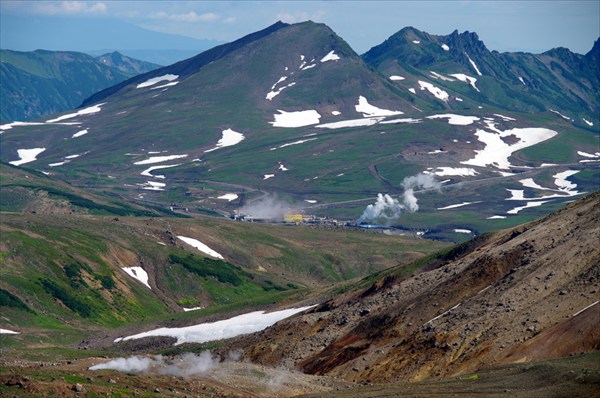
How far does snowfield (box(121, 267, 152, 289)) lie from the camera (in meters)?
141

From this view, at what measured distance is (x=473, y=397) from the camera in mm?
46406

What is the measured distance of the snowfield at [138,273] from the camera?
141 meters

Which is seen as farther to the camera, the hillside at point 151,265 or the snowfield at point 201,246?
the snowfield at point 201,246

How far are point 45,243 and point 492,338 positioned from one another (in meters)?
84.4

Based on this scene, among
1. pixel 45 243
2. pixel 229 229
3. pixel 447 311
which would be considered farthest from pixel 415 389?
pixel 229 229

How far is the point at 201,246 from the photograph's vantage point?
166m

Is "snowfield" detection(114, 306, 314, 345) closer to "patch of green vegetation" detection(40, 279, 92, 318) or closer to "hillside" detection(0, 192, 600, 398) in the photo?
"hillside" detection(0, 192, 600, 398)

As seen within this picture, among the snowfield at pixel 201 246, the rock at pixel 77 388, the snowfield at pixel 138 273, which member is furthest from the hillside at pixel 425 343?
the snowfield at pixel 201 246

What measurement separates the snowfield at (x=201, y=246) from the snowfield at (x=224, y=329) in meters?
63.2

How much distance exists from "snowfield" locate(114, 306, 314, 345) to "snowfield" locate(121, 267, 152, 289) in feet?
133

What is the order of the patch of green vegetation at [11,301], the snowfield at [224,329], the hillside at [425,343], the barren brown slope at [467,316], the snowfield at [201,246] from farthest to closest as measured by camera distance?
the snowfield at [201,246] < the patch of green vegetation at [11,301] < the snowfield at [224,329] < the barren brown slope at [467,316] < the hillside at [425,343]

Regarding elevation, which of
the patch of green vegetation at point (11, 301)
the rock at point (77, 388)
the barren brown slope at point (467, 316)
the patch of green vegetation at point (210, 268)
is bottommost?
the patch of green vegetation at point (210, 268)

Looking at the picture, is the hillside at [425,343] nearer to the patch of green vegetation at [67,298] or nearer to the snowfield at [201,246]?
the patch of green vegetation at [67,298]

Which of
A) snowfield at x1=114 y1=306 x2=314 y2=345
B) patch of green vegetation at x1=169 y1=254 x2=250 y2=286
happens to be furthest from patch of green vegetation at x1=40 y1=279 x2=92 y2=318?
patch of green vegetation at x1=169 y1=254 x2=250 y2=286
